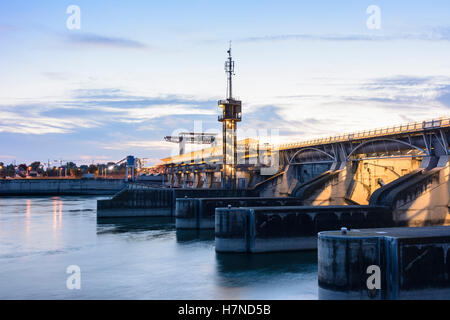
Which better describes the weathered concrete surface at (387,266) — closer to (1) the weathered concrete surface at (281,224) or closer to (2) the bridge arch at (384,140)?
(1) the weathered concrete surface at (281,224)

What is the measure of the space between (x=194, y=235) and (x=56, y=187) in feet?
405

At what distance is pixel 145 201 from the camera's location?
69.9 m

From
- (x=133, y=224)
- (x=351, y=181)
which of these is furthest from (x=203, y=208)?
(x=351, y=181)

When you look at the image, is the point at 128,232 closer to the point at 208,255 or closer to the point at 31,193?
the point at 208,255

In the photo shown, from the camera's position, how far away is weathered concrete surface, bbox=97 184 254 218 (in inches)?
2685

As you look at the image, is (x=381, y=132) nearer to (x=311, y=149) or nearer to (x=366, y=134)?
(x=366, y=134)

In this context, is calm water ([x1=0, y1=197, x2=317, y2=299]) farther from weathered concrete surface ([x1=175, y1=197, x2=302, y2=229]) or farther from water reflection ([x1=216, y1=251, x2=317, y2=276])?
weathered concrete surface ([x1=175, y1=197, x2=302, y2=229])

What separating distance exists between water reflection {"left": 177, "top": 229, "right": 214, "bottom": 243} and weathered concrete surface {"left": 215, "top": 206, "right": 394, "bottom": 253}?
932cm

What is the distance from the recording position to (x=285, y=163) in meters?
84.9

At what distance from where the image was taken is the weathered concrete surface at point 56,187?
152 meters

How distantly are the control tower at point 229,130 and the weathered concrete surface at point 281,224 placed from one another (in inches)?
1625

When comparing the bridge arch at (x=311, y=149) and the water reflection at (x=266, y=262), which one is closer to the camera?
the water reflection at (x=266, y=262)

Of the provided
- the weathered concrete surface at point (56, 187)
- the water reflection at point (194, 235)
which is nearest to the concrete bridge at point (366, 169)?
the water reflection at point (194, 235)
